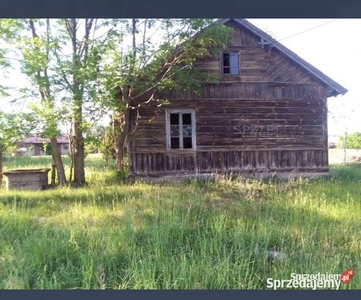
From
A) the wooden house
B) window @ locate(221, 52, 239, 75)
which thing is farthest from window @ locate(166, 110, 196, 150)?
window @ locate(221, 52, 239, 75)

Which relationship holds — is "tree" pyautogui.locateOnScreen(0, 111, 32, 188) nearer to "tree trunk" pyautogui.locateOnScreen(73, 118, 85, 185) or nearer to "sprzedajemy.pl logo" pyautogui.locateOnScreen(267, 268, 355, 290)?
"tree trunk" pyautogui.locateOnScreen(73, 118, 85, 185)

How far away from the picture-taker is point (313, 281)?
5.26 feet

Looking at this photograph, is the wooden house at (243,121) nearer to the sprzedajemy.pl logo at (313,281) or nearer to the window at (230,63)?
the window at (230,63)

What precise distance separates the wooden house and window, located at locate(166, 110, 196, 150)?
1cm

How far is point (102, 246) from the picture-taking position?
1.71 meters

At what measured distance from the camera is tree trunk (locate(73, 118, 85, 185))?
221cm

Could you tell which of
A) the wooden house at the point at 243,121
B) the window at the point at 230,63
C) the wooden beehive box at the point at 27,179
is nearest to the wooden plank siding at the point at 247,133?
the wooden house at the point at 243,121

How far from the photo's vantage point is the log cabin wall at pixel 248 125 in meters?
2.64

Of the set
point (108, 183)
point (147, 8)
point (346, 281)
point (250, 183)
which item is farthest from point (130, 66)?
point (346, 281)

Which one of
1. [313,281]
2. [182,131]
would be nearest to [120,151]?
[182,131]

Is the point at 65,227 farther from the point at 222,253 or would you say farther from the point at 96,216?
the point at 222,253

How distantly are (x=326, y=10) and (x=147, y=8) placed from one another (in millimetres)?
1308

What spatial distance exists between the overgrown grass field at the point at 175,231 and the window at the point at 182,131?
2.16 feet

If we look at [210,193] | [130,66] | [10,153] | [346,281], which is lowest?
[346,281]
